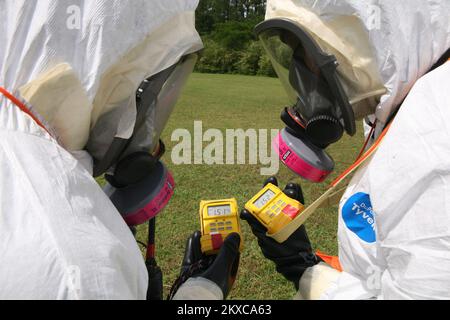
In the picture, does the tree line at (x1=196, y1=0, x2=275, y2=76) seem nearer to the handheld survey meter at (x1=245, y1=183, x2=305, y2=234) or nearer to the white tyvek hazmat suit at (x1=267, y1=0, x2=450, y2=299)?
the handheld survey meter at (x1=245, y1=183, x2=305, y2=234)

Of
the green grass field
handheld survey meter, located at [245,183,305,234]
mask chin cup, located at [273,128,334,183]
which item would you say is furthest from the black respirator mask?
the green grass field

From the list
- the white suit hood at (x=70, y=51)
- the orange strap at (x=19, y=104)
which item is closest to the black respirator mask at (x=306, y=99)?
the white suit hood at (x=70, y=51)

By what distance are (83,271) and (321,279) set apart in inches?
34.2

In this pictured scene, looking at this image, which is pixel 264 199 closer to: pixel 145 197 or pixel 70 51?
pixel 145 197

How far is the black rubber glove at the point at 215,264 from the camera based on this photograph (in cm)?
147

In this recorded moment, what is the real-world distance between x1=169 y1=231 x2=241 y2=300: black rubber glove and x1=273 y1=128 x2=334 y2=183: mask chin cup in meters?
0.34

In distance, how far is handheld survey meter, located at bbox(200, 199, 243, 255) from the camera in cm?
164

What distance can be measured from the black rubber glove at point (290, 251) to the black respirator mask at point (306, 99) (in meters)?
0.22

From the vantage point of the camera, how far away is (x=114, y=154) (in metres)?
1.19

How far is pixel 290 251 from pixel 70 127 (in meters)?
1.08

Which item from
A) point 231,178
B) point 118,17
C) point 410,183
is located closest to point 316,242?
point 231,178

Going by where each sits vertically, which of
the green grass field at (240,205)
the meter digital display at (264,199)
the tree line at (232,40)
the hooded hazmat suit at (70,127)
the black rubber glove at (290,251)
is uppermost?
the hooded hazmat suit at (70,127)

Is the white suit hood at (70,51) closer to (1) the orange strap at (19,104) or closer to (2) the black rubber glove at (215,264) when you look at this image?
(1) the orange strap at (19,104)

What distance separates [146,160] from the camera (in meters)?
1.32
